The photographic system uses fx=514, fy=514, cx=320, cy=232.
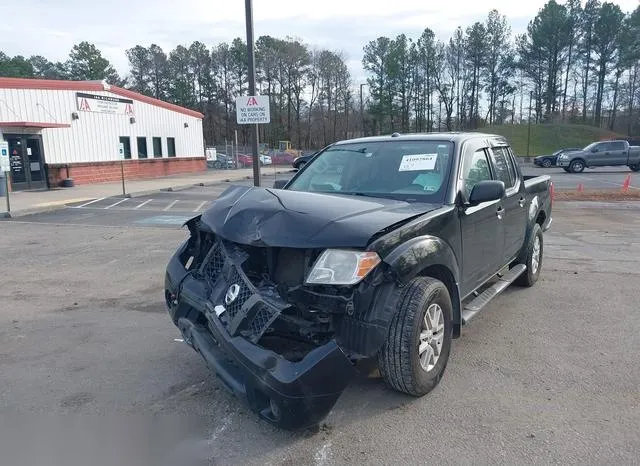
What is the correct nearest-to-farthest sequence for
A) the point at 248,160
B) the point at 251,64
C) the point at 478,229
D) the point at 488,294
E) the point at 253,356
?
1. the point at 253,356
2. the point at 478,229
3. the point at 488,294
4. the point at 251,64
5. the point at 248,160

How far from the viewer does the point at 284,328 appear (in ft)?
10.1

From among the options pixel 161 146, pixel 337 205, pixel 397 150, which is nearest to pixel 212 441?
pixel 337 205

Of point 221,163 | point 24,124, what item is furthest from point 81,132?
point 221,163

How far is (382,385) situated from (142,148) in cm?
→ 2761

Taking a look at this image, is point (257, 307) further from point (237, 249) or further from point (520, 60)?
point (520, 60)

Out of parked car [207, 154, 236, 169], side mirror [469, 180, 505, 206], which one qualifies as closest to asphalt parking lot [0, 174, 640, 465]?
side mirror [469, 180, 505, 206]

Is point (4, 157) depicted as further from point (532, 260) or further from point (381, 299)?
point (381, 299)

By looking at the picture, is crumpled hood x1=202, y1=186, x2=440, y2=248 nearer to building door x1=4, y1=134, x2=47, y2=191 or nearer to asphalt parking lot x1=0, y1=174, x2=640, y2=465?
asphalt parking lot x1=0, y1=174, x2=640, y2=465

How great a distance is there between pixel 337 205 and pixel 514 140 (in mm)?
66157

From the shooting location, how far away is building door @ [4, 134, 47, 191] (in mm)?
19594

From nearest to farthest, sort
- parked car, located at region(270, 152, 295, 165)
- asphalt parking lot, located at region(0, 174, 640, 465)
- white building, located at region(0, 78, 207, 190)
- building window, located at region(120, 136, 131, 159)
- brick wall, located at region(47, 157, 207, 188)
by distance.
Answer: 1. asphalt parking lot, located at region(0, 174, 640, 465)
2. white building, located at region(0, 78, 207, 190)
3. brick wall, located at region(47, 157, 207, 188)
4. building window, located at region(120, 136, 131, 159)
5. parked car, located at region(270, 152, 295, 165)

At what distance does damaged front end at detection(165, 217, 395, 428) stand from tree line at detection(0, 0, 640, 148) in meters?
67.8

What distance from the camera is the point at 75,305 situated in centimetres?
589

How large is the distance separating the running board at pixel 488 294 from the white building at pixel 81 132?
1664 centimetres
